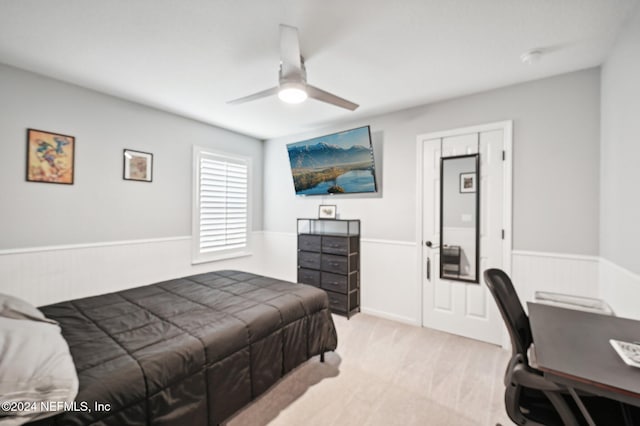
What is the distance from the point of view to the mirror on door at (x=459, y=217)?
3006 mm

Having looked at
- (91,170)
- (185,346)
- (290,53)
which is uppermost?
(290,53)

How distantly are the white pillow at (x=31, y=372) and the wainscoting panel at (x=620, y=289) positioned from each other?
2.97m

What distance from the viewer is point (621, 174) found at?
1.95 metres

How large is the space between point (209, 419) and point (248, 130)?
12.5 feet

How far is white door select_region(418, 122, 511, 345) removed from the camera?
9.33ft

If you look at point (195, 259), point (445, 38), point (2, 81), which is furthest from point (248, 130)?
point (445, 38)

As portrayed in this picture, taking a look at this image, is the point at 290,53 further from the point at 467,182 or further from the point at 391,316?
the point at 391,316

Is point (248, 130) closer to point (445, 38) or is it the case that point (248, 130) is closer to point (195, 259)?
point (195, 259)

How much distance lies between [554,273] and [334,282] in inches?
91.9

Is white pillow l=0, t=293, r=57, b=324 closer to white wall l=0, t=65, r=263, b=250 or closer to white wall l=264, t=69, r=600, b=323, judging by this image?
white wall l=0, t=65, r=263, b=250

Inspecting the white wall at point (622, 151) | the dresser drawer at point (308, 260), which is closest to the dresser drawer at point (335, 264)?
the dresser drawer at point (308, 260)

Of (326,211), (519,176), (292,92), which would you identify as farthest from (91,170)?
(519,176)

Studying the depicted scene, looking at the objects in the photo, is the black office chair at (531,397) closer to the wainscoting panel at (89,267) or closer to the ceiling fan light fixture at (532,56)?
the ceiling fan light fixture at (532,56)

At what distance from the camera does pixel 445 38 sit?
203 cm
